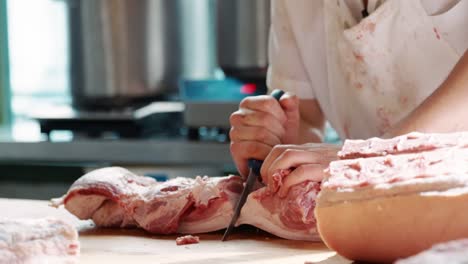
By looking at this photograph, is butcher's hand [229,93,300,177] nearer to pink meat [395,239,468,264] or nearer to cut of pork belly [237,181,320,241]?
cut of pork belly [237,181,320,241]

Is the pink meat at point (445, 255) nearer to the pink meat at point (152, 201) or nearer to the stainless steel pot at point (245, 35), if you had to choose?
the pink meat at point (152, 201)

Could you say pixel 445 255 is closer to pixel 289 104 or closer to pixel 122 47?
pixel 289 104

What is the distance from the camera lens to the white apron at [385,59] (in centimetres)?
192

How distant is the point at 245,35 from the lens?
3141 mm

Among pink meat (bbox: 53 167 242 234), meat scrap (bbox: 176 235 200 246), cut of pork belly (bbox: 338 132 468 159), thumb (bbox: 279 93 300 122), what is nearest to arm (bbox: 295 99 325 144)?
thumb (bbox: 279 93 300 122)

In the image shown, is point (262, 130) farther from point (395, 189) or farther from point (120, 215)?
point (395, 189)

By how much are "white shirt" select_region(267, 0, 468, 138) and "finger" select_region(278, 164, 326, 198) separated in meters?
Answer: 0.57

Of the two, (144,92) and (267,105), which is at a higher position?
(267,105)

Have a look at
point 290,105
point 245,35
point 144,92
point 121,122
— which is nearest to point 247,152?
point 290,105

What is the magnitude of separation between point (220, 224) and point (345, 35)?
2.15 ft

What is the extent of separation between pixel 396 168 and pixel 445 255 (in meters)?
0.29

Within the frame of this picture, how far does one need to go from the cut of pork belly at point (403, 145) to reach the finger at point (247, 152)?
0.45m

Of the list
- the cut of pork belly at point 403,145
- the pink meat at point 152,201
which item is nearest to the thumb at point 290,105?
the pink meat at point 152,201

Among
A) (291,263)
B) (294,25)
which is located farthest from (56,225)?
(294,25)
